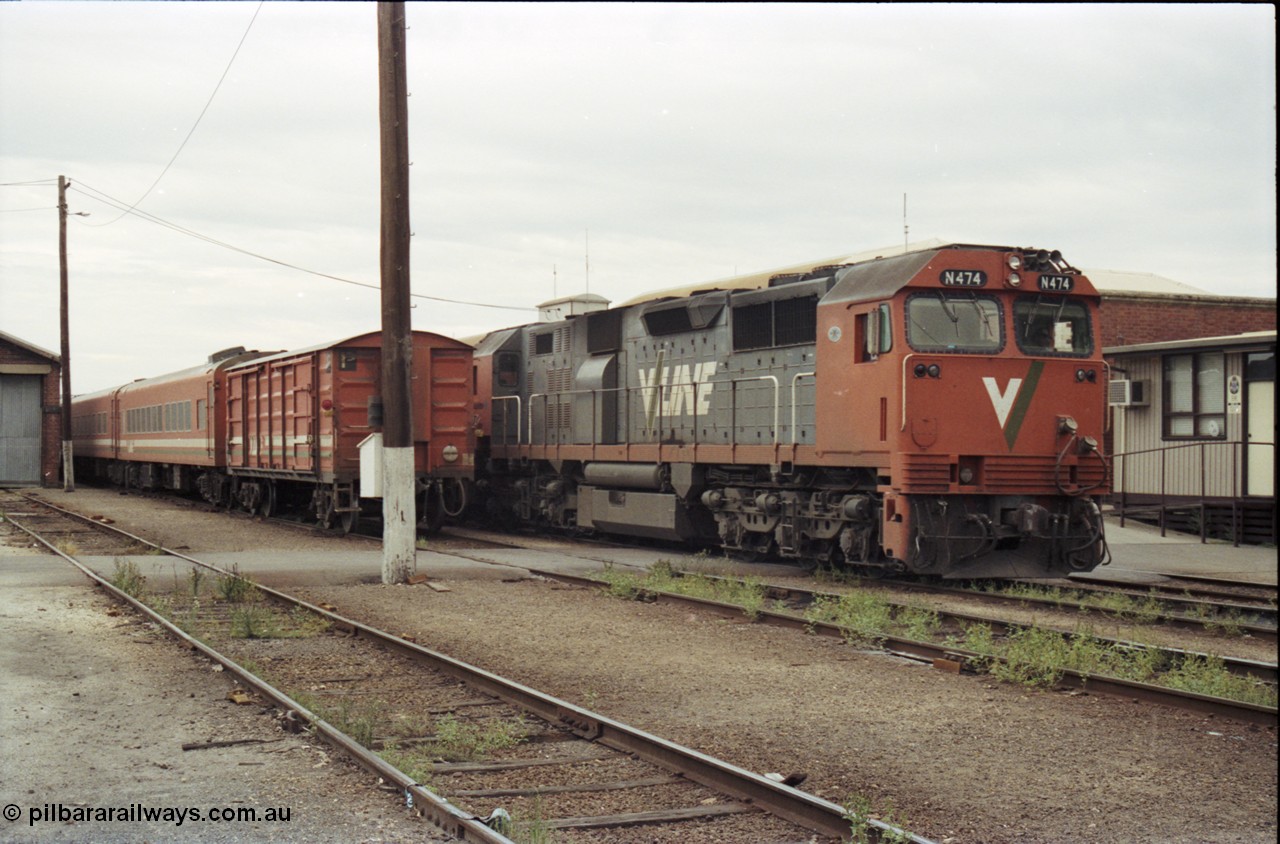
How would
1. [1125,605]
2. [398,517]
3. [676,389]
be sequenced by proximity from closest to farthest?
[1125,605] < [398,517] < [676,389]

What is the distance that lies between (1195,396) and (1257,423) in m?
1.52

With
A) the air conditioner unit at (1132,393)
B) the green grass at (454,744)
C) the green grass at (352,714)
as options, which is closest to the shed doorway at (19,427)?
the air conditioner unit at (1132,393)

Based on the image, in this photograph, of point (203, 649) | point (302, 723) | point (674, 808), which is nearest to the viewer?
point (674, 808)

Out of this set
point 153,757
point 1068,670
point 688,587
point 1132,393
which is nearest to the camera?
point 153,757

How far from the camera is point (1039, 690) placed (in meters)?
8.34

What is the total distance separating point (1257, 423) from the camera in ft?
66.5

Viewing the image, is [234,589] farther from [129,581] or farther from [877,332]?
[877,332]

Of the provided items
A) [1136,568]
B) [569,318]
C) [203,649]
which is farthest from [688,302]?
[203,649]

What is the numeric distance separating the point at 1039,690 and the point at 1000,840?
3307 mm

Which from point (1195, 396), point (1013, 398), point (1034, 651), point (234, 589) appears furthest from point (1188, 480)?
point (234, 589)

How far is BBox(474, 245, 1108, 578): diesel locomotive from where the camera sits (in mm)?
12969

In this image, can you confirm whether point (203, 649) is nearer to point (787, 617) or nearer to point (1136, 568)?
point (787, 617)

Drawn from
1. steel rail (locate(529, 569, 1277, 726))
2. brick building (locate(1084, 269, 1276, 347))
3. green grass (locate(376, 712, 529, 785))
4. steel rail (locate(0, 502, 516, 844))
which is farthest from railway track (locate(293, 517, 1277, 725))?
Answer: brick building (locate(1084, 269, 1276, 347))

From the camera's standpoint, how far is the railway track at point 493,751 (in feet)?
17.9
